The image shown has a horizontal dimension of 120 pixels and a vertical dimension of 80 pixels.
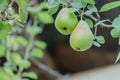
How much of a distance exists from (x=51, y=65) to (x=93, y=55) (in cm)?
29

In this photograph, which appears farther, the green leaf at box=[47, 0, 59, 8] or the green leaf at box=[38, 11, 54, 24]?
the green leaf at box=[38, 11, 54, 24]

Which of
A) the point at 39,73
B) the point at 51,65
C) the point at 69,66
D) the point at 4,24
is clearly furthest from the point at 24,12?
the point at 69,66

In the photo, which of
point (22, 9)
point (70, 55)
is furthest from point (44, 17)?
point (22, 9)

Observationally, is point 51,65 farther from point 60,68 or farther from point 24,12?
point 24,12

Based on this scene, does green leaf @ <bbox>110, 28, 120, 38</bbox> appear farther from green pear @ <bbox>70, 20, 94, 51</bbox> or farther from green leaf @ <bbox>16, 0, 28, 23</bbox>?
green leaf @ <bbox>16, 0, 28, 23</bbox>

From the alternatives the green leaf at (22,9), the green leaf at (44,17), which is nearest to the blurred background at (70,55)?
the green leaf at (44,17)

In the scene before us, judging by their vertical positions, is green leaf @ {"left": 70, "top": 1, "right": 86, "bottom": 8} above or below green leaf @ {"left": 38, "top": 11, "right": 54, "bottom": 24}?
above

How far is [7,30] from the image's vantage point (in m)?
0.77

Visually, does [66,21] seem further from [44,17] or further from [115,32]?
[44,17]

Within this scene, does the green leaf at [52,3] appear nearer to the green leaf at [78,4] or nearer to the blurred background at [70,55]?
the green leaf at [78,4]

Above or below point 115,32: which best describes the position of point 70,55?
below

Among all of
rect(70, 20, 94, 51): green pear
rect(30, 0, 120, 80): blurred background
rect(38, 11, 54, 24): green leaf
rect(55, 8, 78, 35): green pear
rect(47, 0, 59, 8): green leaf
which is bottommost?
rect(30, 0, 120, 80): blurred background

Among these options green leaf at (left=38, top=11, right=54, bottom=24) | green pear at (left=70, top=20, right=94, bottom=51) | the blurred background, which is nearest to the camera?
green pear at (left=70, top=20, right=94, bottom=51)

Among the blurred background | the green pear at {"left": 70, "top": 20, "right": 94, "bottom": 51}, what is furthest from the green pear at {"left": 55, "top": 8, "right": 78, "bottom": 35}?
the blurred background
